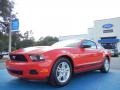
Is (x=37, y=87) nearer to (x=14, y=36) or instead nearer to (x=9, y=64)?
(x=9, y=64)

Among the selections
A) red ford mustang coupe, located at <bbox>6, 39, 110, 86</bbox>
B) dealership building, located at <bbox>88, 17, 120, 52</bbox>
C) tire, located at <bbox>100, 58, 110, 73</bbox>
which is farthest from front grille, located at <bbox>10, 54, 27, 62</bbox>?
dealership building, located at <bbox>88, 17, 120, 52</bbox>

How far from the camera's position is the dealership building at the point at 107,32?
135 ft

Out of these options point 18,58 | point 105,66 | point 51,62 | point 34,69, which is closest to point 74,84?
point 51,62

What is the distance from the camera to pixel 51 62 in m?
5.30

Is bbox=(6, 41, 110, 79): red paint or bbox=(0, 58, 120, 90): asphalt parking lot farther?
bbox=(0, 58, 120, 90): asphalt parking lot

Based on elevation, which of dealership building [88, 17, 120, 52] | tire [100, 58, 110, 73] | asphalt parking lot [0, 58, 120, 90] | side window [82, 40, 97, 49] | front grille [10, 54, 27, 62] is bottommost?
asphalt parking lot [0, 58, 120, 90]

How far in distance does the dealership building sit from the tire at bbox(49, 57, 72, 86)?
35.2 metres

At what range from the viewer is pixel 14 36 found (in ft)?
98.8

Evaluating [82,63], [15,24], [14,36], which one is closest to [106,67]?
[82,63]

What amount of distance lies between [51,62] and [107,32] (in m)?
38.4

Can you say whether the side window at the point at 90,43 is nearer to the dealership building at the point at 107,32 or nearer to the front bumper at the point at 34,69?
the front bumper at the point at 34,69

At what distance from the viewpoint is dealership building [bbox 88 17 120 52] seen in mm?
41094

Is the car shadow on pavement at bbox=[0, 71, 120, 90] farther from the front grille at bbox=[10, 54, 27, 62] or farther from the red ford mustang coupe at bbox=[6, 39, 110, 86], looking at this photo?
the front grille at bbox=[10, 54, 27, 62]

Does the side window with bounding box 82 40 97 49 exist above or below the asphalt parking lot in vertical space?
above
